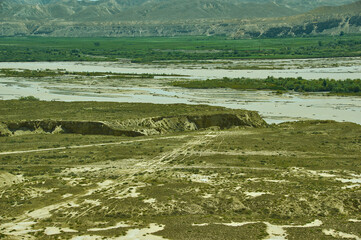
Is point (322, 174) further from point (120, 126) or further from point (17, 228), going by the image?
point (120, 126)

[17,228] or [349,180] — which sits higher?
[17,228]

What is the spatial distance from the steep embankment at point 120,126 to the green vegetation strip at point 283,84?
94.5ft

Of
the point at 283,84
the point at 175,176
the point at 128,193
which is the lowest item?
the point at 283,84

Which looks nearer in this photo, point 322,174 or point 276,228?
point 276,228

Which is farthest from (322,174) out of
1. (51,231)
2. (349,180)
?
(51,231)

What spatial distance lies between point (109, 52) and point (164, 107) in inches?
4353

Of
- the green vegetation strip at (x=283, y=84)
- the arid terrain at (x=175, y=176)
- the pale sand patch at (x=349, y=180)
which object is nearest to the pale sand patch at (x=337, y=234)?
the arid terrain at (x=175, y=176)

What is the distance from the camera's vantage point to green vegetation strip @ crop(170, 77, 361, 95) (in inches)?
2831

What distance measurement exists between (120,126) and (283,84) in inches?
1518

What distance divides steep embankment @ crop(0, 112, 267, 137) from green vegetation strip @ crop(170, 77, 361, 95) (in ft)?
94.5

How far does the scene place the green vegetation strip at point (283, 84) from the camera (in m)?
71.9

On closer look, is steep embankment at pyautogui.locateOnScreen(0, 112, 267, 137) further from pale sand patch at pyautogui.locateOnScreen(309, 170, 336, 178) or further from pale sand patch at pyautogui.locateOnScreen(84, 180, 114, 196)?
pale sand patch at pyautogui.locateOnScreen(309, 170, 336, 178)

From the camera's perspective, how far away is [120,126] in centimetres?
4250

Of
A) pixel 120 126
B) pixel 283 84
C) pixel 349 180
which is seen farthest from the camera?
pixel 283 84
